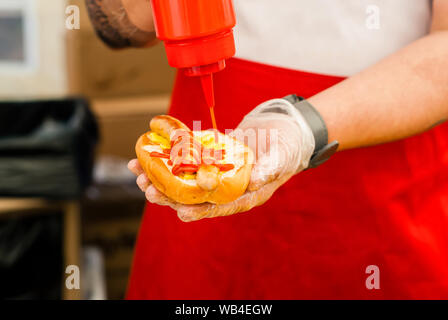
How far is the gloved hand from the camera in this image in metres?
0.79

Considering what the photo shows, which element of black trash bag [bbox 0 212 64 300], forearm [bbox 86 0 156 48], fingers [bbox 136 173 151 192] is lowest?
black trash bag [bbox 0 212 64 300]

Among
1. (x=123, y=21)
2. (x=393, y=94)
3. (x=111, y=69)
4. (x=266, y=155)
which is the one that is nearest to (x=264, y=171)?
(x=266, y=155)

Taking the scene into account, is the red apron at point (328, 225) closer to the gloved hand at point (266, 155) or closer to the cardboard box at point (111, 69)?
the gloved hand at point (266, 155)

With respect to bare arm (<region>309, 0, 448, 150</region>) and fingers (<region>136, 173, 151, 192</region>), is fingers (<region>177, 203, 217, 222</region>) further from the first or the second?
bare arm (<region>309, 0, 448, 150</region>)

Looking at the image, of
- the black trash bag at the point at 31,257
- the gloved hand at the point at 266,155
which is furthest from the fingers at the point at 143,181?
the black trash bag at the point at 31,257

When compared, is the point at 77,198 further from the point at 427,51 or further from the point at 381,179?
the point at 427,51

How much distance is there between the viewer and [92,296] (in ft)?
7.41

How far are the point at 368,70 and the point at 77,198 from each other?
150 cm

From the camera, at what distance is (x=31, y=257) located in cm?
217

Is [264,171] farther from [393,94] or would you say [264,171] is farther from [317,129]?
[393,94]

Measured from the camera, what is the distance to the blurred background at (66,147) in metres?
2.05

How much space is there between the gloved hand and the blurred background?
120 centimetres

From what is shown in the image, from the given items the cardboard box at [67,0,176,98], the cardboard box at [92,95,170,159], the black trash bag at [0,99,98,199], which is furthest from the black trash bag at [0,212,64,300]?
the cardboard box at [67,0,176,98]

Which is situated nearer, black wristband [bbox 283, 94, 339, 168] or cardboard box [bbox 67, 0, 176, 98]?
black wristband [bbox 283, 94, 339, 168]
